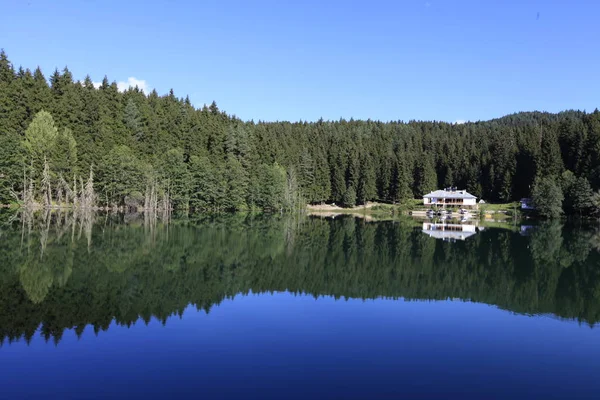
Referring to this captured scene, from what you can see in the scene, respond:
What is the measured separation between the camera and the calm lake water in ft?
33.6

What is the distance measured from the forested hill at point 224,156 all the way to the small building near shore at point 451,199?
5.08 meters

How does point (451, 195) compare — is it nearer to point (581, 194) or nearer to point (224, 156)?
point (581, 194)

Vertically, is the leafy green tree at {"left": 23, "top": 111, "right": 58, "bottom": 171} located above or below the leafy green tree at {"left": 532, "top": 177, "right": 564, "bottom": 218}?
above

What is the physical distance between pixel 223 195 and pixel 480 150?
61640 millimetres

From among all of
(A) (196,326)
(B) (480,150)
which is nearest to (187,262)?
(A) (196,326)

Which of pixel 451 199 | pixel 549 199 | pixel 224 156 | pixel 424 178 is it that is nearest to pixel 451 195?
pixel 451 199

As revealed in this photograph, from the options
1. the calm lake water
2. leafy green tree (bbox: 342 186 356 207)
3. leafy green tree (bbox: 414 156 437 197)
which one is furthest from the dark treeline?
leafy green tree (bbox: 414 156 437 197)

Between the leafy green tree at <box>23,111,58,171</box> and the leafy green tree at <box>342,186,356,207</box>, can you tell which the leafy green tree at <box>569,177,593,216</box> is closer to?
the leafy green tree at <box>342,186,356,207</box>

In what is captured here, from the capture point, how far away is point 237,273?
2370cm

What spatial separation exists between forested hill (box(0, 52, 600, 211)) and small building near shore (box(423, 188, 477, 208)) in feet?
16.7

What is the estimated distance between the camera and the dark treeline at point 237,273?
16109 mm

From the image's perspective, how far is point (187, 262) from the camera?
1009 inches

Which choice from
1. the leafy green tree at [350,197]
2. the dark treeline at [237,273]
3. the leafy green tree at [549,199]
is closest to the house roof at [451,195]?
the leafy green tree at [350,197]

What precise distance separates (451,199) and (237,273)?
79.8 meters
